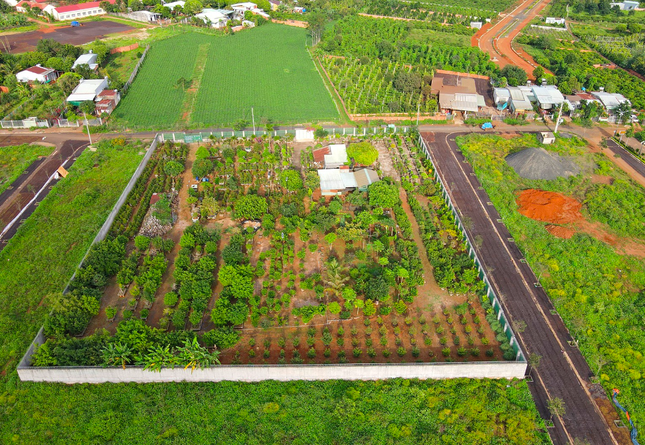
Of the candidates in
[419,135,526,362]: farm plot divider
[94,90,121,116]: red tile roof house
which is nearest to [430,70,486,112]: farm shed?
[419,135,526,362]: farm plot divider

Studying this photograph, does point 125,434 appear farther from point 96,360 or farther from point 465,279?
point 465,279

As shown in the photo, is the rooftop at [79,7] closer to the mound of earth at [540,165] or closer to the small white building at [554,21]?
the mound of earth at [540,165]

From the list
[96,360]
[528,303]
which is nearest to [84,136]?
[96,360]

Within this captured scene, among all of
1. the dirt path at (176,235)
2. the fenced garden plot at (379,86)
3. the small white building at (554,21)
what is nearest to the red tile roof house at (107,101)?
the dirt path at (176,235)

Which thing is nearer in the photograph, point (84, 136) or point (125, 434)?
point (125, 434)

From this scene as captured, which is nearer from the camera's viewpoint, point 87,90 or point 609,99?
point 87,90

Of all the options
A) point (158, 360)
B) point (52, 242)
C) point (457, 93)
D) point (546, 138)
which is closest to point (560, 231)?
point (546, 138)

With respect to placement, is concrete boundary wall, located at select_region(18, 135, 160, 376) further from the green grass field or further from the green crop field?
the green grass field

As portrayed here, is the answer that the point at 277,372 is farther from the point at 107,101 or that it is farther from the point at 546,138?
the point at 107,101
